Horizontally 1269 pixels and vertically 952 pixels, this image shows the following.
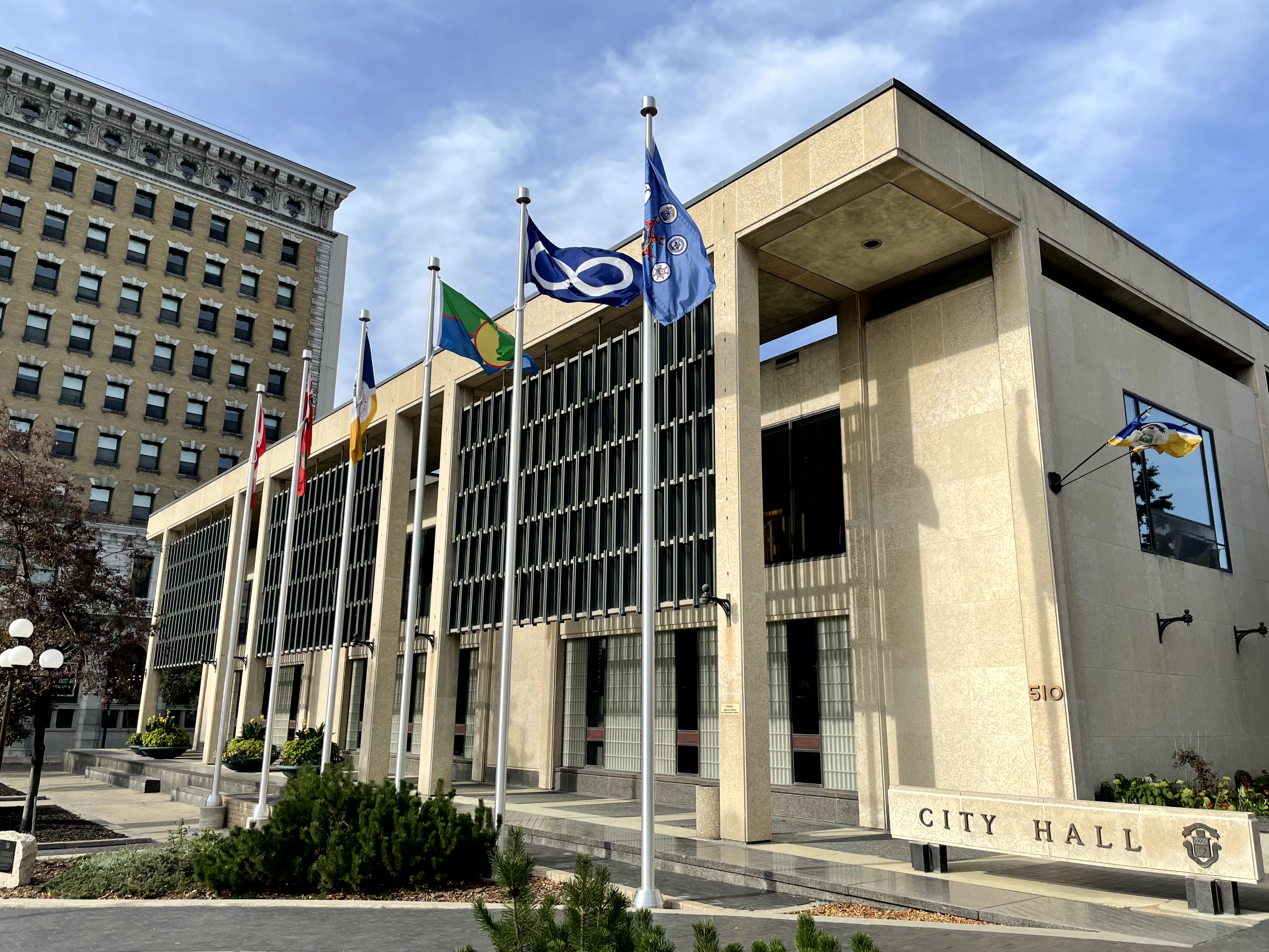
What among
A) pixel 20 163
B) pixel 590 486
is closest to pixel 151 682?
pixel 20 163

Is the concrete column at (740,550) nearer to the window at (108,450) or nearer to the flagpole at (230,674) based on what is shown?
the flagpole at (230,674)

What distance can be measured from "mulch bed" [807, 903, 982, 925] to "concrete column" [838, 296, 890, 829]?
7.59 metres

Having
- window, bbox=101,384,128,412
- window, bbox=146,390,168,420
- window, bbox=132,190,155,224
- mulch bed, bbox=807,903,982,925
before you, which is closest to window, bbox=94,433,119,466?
window, bbox=101,384,128,412

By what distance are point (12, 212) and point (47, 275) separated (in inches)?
155

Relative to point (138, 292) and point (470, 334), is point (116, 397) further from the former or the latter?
point (470, 334)

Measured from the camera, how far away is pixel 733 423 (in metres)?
18.2

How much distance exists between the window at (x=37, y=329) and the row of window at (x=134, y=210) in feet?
16.2

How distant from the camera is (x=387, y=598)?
29.4 meters

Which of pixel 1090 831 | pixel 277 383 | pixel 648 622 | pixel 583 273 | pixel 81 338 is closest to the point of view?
pixel 1090 831

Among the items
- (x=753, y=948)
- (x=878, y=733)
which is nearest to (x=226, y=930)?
(x=753, y=948)

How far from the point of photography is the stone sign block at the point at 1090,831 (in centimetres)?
1036

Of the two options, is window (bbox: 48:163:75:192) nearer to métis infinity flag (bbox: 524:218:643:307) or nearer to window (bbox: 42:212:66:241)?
window (bbox: 42:212:66:241)

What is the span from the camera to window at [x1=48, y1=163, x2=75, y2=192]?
5731cm

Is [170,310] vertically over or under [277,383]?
over
